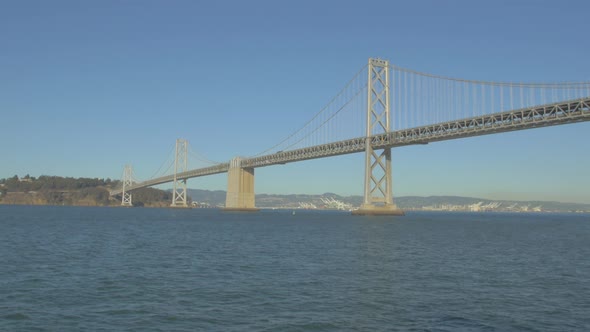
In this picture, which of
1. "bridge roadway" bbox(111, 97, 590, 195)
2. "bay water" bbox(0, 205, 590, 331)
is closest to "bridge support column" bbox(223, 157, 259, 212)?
"bridge roadway" bbox(111, 97, 590, 195)

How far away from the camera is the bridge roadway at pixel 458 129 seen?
1809 inches

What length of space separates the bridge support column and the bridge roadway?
5928 mm

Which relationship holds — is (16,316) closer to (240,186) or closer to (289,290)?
(289,290)

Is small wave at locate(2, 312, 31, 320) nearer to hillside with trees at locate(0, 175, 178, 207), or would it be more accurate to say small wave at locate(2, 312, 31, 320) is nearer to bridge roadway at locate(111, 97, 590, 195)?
bridge roadway at locate(111, 97, 590, 195)

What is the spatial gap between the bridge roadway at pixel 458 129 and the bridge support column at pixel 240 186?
19.4 ft

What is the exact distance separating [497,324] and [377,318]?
243 centimetres

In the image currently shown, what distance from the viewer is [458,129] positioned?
57.5 metres

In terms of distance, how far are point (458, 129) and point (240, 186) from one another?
4613cm

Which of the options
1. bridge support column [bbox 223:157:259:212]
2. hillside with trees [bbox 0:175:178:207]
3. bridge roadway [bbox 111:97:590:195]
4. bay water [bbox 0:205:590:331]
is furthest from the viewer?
hillside with trees [bbox 0:175:178:207]

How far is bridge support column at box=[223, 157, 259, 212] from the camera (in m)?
93.7

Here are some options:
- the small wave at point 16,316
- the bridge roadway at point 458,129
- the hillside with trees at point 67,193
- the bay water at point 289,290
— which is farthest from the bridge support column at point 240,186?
the hillside with trees at point 67,193

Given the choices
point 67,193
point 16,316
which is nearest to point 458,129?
point 16,316

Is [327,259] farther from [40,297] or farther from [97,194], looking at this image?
[97,194]

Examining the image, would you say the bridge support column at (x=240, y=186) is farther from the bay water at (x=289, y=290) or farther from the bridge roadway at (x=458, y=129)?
the bay water at (x=289, y=290)
